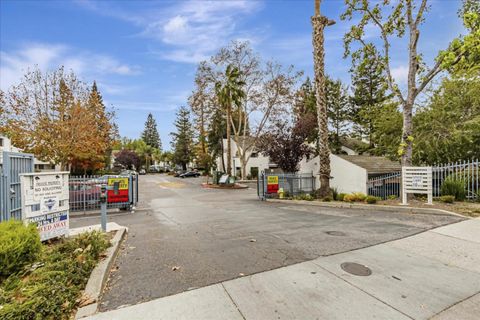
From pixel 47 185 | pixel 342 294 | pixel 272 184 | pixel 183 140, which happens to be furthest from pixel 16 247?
pixel 183 140

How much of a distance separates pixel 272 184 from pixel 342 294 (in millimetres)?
11197

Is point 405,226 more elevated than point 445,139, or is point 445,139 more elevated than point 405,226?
point 445,139

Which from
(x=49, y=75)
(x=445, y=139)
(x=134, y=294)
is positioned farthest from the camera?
(x=49, y=75)

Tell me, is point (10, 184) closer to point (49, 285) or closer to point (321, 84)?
point (49, 285)

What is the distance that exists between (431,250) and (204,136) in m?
41.9

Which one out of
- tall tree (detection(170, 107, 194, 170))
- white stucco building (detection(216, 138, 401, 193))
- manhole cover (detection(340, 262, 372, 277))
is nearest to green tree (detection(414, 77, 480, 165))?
white stucco building (detection(216, 138, 401, 193))

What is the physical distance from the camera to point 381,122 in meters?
18.0

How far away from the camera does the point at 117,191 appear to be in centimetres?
1081

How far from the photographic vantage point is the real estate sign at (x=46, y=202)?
4793mm

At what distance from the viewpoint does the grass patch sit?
2625 millimetres

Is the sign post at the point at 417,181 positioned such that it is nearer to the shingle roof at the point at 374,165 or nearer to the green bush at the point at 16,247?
the shingle roof at the point at 374,165

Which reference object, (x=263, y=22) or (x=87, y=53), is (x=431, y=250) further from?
(x=87, y=53)

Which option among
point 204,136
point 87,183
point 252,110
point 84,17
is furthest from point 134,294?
point 204,136

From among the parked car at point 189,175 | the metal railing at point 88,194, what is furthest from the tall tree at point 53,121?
the parked car at point 189,175
